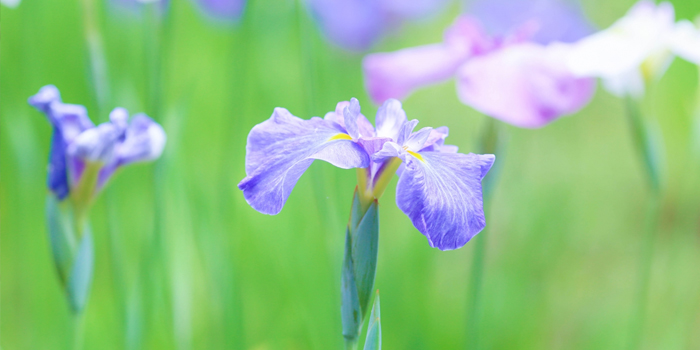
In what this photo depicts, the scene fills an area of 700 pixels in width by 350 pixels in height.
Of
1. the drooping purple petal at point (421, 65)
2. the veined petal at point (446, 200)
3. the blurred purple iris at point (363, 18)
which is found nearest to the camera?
the veined petal at point (446, 200)

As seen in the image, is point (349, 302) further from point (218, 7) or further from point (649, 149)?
point (218, 7)

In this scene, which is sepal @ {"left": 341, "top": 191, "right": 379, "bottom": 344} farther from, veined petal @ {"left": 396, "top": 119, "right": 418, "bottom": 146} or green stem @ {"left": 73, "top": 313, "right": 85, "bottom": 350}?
green stem @ {"left": 73, "top": 313, "right": 85, "bottom": 350}

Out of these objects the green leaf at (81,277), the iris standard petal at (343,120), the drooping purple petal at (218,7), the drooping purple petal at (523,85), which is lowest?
the green leaf at (81,277)

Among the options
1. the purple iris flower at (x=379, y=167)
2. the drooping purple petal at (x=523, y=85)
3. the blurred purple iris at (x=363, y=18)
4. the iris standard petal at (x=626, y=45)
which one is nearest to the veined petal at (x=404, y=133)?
the purple iris flower at (x=379, y=167)

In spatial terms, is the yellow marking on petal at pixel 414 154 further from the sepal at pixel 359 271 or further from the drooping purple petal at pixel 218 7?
the drooping purple petal at pixel 218 7

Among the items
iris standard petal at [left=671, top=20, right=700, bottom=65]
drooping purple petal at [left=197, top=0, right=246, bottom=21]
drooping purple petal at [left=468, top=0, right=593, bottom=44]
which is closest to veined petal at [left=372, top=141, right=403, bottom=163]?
iris standard petal at [left=671, top=20, right=700, bottom=65]

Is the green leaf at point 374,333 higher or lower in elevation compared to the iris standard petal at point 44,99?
lower

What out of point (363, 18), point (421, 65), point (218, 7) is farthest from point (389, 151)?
point (363, 18)

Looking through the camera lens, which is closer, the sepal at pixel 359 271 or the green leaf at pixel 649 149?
the sepal at pixel 359 271
